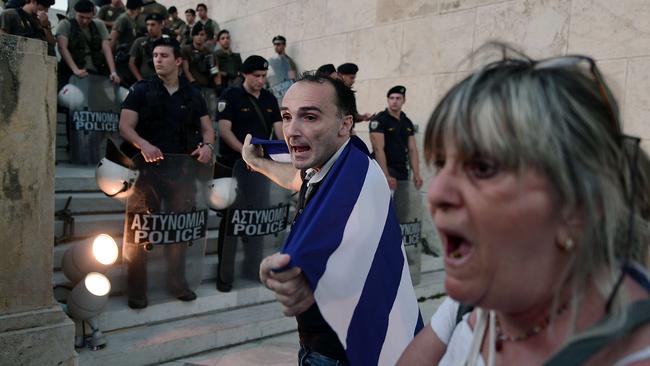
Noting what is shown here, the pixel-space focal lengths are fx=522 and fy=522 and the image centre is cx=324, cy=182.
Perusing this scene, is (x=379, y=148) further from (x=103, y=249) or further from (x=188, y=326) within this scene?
(x=103, y=249)

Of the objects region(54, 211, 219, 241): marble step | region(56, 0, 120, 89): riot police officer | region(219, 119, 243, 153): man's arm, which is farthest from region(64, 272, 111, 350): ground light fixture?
region(56, 0, 120, 89): riot police officer

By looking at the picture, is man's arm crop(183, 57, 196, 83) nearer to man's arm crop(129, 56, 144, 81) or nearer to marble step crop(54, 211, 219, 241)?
man's arm crop(129, 56, 144, 81)

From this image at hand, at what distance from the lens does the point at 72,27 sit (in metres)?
6.65

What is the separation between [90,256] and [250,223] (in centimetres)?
157

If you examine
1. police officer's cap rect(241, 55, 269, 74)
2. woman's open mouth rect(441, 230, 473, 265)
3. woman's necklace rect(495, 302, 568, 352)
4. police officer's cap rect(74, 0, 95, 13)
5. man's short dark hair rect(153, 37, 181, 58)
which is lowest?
woman's necklace rect(495, 302, 568, 352)

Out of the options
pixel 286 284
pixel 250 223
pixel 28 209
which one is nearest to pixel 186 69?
pixel 250 223

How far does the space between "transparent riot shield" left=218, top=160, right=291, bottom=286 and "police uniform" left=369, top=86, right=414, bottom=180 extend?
5.46ft

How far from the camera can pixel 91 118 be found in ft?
21.8

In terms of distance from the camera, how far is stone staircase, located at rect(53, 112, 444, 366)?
4051mm

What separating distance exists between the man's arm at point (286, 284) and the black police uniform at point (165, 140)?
3197mm

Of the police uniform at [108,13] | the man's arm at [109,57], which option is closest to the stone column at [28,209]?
the man's arm at [109,57]

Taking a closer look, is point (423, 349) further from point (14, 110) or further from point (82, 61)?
point (82, 61)

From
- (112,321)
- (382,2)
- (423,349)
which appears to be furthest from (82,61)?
(423,349)

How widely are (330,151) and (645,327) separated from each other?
1.63 metres
